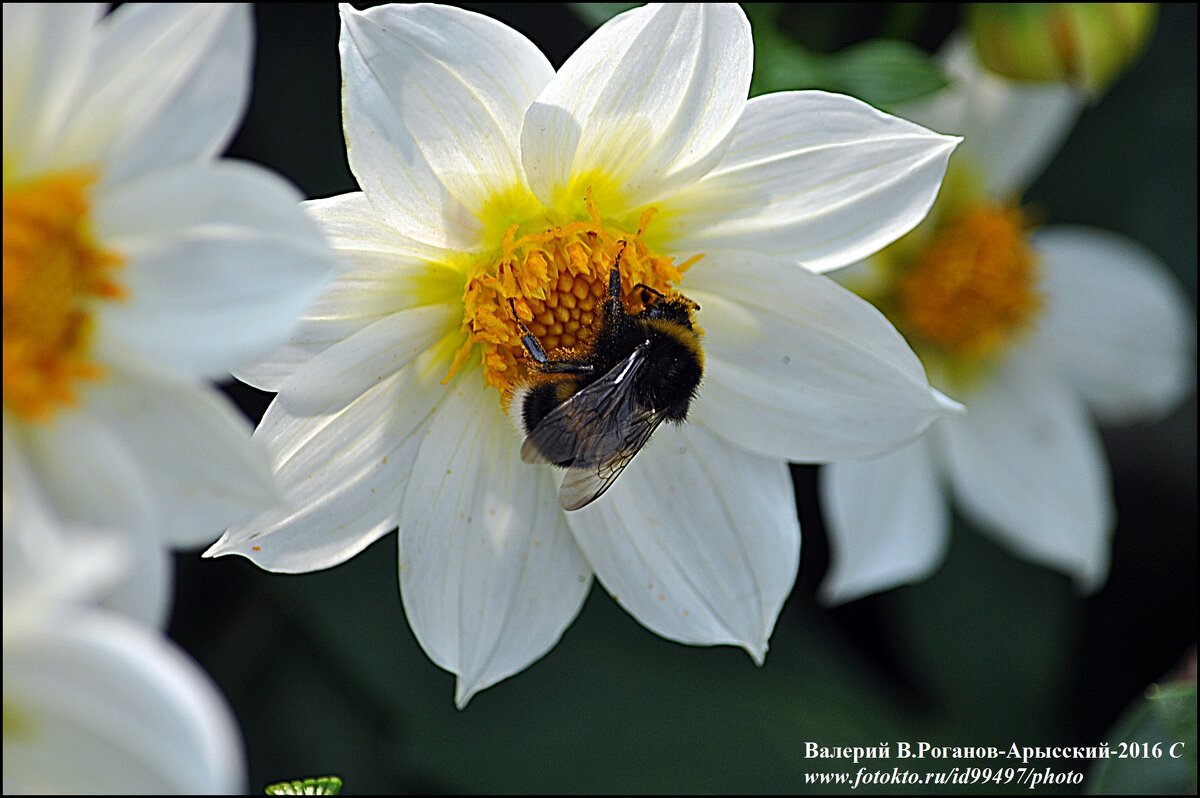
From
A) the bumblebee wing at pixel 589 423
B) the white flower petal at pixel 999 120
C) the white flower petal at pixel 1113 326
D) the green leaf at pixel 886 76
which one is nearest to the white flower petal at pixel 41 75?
the bumblebee wing at pixel 589 423

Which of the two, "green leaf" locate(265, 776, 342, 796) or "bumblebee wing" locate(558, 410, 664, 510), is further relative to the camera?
"bumblebee wing" locate(558, 410, 664, 510)

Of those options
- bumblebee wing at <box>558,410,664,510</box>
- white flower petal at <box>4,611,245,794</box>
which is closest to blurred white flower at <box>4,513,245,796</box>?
white flower petal at <box>4,611,245,794</box>

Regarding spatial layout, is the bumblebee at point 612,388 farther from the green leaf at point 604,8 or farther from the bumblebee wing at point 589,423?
the green leaf at point 604,8

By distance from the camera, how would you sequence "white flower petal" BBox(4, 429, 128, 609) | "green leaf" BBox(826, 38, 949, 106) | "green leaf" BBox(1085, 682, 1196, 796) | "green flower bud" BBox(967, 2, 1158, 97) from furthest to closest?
"green flower bud" BBox(967, 2, 1158, 97)
"green leaf" BBox(826, 38, 949, 106)
"green leaf" BBox(1085, 682, 1196, 796)
"white flower petal" BBox(4, 429, 128, 609)

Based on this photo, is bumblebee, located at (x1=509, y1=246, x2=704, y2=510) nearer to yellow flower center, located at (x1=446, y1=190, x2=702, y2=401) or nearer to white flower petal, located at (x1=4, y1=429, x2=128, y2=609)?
yellow flower center, located at (x1=446, y1=190, x2=702, y2=401)

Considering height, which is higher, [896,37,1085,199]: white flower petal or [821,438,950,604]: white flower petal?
[896,37,1085,199]: white flower petal

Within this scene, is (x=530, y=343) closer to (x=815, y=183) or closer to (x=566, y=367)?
(x=566, y=367)

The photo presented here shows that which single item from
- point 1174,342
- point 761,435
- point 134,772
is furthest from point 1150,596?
point 134,772
